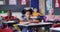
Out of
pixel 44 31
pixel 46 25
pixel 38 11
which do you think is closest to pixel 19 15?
pixel 38 11

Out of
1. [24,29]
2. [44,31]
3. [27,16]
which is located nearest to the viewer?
[24,29]

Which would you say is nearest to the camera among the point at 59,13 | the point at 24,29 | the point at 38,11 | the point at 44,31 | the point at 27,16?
the point at 24,29

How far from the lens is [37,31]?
497cm

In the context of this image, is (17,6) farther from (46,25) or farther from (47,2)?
(46,25)

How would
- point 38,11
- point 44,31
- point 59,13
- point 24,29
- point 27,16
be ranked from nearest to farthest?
point 24,29, point 27,16, point 44,31, point 59,13, point 38,11

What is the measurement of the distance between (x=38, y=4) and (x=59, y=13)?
1211 mm

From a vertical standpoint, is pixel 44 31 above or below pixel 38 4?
below


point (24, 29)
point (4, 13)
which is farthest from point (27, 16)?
point (4, 13)

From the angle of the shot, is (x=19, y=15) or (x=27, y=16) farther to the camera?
(x=19, y=15)

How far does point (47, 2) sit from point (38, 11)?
65 cm

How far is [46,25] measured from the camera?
446 cm

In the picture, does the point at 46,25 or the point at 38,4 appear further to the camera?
the point at 38,4

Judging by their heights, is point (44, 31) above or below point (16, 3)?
below

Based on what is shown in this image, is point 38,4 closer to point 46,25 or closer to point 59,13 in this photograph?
point 59,13
